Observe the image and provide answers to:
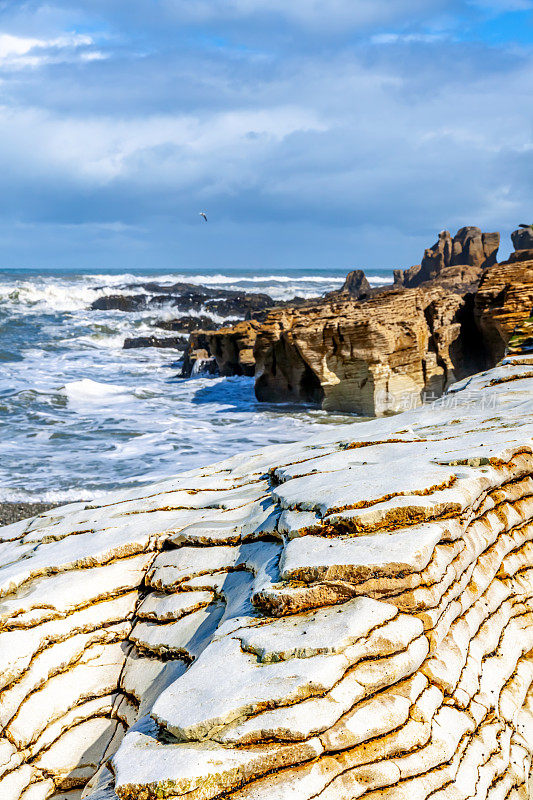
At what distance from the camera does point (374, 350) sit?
593 inches

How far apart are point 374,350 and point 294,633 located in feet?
42.9

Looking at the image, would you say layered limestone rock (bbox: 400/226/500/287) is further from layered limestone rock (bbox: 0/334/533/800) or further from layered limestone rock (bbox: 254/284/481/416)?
layered limestone rock (bbox: 0/334/533/800)

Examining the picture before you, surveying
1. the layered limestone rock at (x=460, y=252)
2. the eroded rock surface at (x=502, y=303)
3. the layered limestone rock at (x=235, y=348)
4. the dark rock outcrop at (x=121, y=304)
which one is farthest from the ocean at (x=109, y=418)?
the layered limestone rock at (x=460, y=252)

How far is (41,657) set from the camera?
3.41 metres

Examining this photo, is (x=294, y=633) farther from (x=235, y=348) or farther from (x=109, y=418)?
(x=235, y=348)

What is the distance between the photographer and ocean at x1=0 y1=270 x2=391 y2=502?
1127 cm

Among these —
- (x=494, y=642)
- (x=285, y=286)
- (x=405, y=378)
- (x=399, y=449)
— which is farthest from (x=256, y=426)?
Answer: (x=285, y=286)

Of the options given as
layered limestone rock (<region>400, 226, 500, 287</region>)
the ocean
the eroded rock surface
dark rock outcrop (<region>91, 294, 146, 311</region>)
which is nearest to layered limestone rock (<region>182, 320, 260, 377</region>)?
the ocean

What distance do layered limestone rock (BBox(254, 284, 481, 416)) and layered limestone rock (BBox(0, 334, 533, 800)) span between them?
34.6 feet

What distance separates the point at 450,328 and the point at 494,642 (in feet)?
48.2

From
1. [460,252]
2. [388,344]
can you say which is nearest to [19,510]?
[388,344]

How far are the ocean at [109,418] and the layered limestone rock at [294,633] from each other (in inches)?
257

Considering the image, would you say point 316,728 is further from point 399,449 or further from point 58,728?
point 399,449

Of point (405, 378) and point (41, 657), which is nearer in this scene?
point (41, 657)
